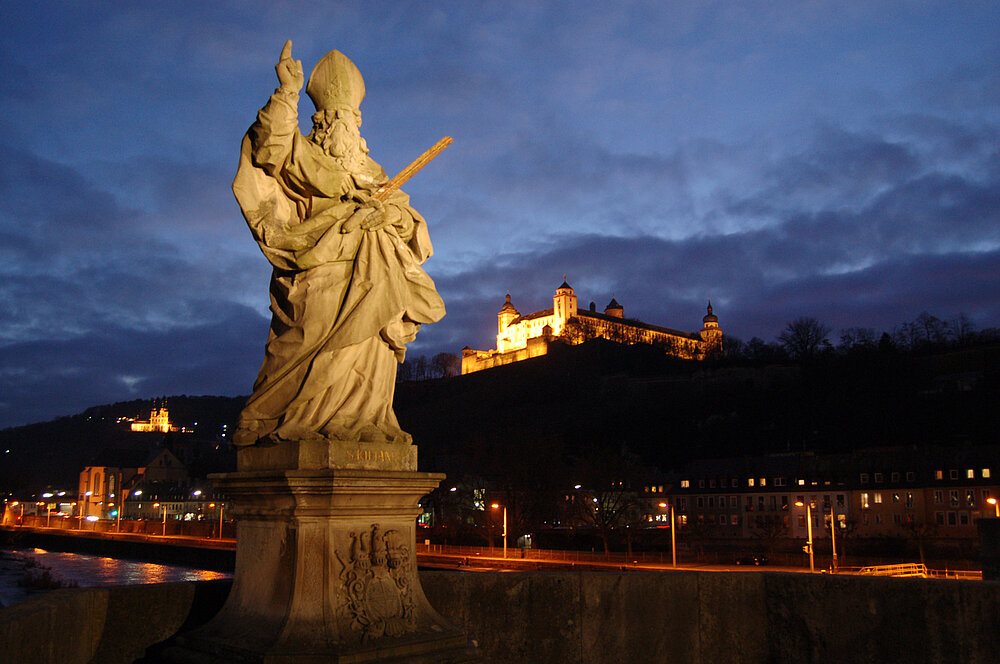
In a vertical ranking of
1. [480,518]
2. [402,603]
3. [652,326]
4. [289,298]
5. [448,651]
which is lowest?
[480,518]

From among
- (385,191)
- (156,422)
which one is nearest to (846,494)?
(385,191)

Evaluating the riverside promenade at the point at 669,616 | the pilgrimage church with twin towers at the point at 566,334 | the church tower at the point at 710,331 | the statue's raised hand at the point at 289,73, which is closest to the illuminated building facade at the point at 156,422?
the pilgrimage church with twin towers at the point at 566,334

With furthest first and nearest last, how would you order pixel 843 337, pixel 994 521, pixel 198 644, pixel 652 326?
pixel 652 326, pixel 843 337, pixel 994 521, pixel 198 644

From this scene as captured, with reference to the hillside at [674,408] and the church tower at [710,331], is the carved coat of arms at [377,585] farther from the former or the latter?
the church tower at [710,331]

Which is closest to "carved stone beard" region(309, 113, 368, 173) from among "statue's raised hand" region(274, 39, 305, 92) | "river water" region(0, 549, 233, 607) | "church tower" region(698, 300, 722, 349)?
"statue's raised hand" region(274, 39, 305, 92)

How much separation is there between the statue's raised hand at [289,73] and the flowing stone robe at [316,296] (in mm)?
43

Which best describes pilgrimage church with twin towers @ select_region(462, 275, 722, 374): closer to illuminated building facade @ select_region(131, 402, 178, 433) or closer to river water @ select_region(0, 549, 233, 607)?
illuminated building facade @ select_region(131, 402, 178, 433)

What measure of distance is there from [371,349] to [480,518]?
5236 cm

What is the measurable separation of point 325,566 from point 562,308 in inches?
6097

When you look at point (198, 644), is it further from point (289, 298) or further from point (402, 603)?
point (289, 298)

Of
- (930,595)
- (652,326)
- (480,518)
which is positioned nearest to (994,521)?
(930,595)

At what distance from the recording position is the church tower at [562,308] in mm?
157000

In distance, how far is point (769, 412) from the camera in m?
113

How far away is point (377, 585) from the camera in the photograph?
4.20m
